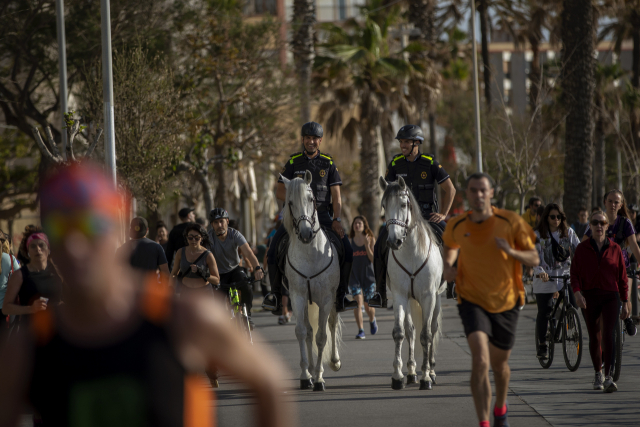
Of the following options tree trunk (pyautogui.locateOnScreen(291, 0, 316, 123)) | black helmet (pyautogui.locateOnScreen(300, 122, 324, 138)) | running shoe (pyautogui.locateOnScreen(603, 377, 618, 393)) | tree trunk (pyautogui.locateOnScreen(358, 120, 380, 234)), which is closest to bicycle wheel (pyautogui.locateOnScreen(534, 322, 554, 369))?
running shoe (pyautogui.locateOnScreen(603, 377, 618, 393))

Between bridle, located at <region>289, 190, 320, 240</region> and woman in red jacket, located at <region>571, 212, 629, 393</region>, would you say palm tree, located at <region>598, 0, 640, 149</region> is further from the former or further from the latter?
bridle, located at <region>289, 190, 320, 240</region>

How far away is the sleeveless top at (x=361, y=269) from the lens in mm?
15725

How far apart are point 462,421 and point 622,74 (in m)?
36.2

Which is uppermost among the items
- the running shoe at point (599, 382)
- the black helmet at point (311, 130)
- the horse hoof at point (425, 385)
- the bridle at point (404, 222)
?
the black helmet at point (311, 130)

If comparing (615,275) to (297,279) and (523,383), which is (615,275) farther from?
(297,279)

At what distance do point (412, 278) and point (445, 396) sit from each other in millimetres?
1486

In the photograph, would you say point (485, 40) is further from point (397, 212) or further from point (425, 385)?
point (425, 385)

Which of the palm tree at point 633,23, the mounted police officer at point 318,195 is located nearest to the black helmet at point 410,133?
the mounted police officer at point 318,195

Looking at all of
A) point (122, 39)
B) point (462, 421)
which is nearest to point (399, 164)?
point (462, 421)

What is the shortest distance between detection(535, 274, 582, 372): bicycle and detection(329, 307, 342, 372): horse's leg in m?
2.51

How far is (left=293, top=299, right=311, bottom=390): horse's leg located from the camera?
31.6ft

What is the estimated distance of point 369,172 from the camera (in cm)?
3131

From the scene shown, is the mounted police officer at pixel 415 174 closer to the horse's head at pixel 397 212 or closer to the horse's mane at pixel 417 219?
the horse's mane at pixel 417 219

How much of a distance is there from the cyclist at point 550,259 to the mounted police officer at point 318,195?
229 cm
